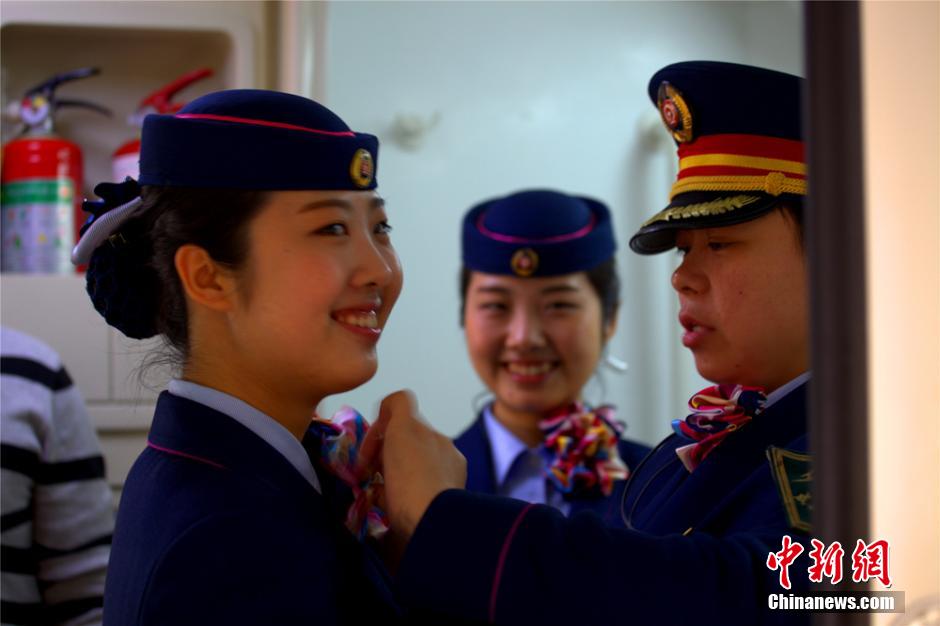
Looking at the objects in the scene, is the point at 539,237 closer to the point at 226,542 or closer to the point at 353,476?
the point at 353,476

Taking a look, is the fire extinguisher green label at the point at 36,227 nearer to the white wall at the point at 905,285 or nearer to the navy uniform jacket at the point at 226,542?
the navy uniform jacket at the point at 226,542

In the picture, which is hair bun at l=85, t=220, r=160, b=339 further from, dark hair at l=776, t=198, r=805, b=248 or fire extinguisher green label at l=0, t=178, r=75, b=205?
fire extinguisher green label at l=0, t=178, r=75, b=205

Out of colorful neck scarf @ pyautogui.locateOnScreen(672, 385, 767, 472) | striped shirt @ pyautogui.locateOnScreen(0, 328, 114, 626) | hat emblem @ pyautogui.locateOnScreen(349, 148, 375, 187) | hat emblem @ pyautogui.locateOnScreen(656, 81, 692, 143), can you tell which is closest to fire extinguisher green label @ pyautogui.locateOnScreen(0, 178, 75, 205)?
striped shirt @ pyautogui.locateOnScreen(0, 328, 114, 626)

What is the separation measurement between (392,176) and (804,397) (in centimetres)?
193

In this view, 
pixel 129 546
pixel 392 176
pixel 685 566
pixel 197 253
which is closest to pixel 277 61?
pixel 392 176

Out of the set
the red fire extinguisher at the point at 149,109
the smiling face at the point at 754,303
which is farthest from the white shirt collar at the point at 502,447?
the smiling face at the point at 754,303

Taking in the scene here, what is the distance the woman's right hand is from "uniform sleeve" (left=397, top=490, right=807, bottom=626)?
4cm

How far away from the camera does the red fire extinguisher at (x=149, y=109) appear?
6.73ft

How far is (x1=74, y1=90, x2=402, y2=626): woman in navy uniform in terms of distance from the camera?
3.23 feet

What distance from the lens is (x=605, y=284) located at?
85.8 inches

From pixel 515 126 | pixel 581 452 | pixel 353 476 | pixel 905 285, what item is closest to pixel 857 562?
pixel 905 285

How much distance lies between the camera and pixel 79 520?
172 cm

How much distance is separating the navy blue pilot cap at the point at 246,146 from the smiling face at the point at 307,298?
0.02 meters

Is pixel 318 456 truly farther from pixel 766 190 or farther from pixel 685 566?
pixel 766 190
